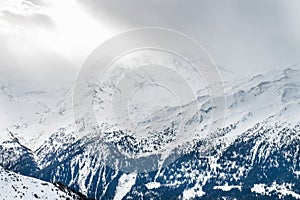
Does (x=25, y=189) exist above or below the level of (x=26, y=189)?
below

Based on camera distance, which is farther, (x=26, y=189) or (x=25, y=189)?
(x=26, y=189)

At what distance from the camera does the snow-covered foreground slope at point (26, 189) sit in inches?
3404

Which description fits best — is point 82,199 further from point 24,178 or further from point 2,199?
point 2,199

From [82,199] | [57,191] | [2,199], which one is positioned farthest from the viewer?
[82,199]

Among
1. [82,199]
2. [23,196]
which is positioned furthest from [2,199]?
[82,199]

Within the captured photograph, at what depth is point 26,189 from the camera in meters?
90.9

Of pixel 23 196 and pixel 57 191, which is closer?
pixel 23 196

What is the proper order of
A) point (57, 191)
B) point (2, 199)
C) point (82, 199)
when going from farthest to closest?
point (82, 199) → point (57, 191) → point (2, 199)

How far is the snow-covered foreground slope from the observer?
86469 millimetres

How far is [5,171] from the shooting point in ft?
317

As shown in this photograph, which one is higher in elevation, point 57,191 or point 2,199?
point 57,191

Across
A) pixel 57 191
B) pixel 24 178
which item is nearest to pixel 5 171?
pixel 24 178

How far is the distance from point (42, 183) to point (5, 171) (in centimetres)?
690

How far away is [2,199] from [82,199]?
2250cm
